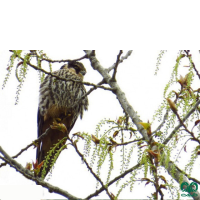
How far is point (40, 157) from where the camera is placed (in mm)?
4227

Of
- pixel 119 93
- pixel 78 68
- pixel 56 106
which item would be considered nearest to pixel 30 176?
pixel 119 93

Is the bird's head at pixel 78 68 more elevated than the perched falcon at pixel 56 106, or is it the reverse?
the bird's head at pixel 78 68

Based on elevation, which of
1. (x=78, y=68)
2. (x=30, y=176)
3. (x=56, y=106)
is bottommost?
(x=30, y=176)

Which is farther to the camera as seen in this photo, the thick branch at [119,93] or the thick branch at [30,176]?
the thick branch at [119,93]

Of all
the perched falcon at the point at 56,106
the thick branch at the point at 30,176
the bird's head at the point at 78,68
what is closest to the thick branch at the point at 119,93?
the thick branch at the point at 30,176

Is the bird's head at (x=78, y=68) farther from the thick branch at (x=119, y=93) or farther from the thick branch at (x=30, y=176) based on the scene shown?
the thick branch at (x=30, y=176)

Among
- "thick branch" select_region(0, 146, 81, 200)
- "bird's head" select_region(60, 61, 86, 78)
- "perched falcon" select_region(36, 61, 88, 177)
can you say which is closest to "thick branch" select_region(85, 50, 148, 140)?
"thick branch" select_region(0, 146, 81, 200)

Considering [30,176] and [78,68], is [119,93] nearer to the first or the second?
[30,176]

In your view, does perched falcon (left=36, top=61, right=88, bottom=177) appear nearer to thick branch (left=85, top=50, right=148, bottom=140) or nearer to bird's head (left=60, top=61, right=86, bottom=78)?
bird's head (left=60, top=61, right=86, bottom=78)
